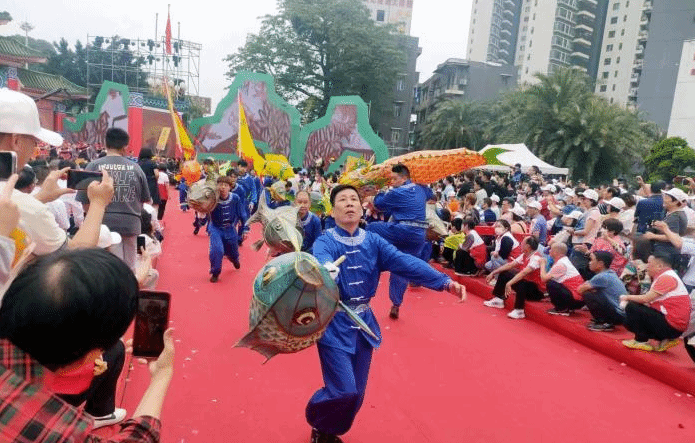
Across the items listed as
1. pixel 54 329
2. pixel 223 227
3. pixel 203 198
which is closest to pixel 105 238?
pixel 54 329

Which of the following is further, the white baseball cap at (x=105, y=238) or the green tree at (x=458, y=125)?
the green tree at (x=458, y=125)

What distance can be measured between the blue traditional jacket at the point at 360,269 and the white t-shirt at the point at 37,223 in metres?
1.36

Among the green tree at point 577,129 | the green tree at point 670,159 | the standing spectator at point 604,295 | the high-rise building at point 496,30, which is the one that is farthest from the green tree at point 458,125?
the high-rise building at point 496,30

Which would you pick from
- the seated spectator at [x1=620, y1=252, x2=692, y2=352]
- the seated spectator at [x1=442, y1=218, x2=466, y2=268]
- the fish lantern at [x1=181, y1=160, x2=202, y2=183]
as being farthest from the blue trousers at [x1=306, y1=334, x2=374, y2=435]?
the fish lantern at [x1=181, y1=160, x2=202, y2=183]

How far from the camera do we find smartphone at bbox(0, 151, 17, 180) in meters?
1.78

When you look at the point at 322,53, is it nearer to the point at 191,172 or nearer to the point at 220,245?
the point at 191,172

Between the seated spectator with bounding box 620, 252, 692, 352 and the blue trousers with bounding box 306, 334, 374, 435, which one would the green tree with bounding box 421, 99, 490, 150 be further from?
the blue trousers with bounding box 306, 334, 374, 435

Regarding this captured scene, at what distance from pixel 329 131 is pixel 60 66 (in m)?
27.5

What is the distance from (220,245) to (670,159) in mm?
22293

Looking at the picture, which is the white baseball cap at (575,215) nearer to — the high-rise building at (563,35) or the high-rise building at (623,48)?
the high-rise building at (623,48)

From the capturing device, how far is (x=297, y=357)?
421 centimetres

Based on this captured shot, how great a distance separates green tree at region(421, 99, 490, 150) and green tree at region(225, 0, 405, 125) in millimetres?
4155

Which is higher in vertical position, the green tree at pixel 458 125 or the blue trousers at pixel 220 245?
the green tree at pixel 458 125

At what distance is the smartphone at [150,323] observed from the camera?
1787mm
